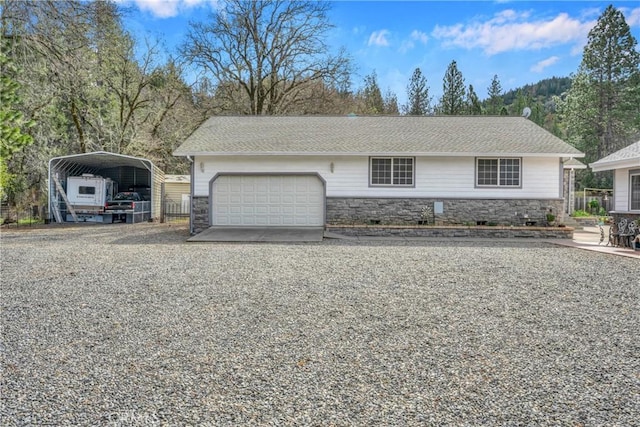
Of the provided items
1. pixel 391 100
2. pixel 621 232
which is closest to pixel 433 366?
pixel 621 232

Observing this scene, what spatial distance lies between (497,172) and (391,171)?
370cm

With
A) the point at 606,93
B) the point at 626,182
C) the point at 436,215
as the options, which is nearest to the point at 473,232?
the point at 436,215

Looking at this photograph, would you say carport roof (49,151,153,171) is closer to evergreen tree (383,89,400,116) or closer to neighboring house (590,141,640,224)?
neighboring house (590,141,640,224)

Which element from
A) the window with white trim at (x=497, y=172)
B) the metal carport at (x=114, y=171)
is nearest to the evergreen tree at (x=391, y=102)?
the metal carport at (x=114, y=171)

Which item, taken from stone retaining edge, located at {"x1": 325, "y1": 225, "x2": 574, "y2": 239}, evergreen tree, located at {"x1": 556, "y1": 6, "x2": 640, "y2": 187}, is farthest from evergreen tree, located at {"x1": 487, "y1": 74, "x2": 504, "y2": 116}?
stone retaining edge, located at {"x1": 325, "y1": 225, "x2": 574, "y2": 239}

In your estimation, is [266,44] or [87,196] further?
[266,44]

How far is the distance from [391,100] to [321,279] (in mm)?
35352

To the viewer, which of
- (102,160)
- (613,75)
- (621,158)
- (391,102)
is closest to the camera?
(621,158)

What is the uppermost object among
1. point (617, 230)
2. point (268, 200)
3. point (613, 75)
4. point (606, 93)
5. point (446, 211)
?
point (613, 75)

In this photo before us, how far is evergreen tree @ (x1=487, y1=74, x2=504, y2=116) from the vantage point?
48219 millimetres

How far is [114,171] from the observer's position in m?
22.6

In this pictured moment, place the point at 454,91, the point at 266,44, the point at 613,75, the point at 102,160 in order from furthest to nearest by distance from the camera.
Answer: the point at 454,91, the point at 613,75, the point at 266,44, the point at 102,160

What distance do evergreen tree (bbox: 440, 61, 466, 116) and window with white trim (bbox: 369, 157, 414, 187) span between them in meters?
26.9

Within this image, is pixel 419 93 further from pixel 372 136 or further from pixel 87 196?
pixel 87 196
